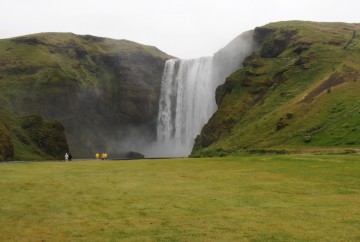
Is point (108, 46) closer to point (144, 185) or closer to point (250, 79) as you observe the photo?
point (250, 79)

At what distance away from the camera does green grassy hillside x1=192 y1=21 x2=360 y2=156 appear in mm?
60281

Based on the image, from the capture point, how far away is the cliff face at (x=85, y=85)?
118 meters

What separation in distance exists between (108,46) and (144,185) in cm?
13127

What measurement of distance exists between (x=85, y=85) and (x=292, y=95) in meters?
70.0

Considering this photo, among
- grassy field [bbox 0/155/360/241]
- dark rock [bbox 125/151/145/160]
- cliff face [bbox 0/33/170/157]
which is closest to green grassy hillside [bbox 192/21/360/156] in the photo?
grassy field [bbox 0/155/360/241]

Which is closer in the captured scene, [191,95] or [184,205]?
[184,205]

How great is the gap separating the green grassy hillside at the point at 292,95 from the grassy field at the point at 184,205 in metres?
26.2

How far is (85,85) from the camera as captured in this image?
130250 mm

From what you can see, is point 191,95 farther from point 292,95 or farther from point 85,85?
point 292,95

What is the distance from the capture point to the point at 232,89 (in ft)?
305

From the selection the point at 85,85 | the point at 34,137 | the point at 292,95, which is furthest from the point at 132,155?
the point at 292,95

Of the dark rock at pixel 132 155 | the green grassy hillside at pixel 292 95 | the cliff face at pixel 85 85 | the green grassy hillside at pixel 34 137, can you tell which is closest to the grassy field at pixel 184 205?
the green grassy hillside at pixel 292 95

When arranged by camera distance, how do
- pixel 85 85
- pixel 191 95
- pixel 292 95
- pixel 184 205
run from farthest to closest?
pixel 85 85, pixel 191 95, pixel 292 95, pixel 184 205

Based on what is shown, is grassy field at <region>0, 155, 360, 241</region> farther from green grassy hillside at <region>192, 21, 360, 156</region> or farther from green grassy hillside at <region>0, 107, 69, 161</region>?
green grassy hillside at <region>0, 107, 69, 161</region>
